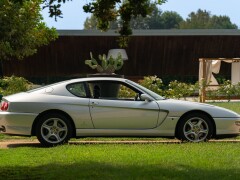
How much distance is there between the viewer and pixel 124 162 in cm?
866

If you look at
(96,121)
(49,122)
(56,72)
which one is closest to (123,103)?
(96,121)

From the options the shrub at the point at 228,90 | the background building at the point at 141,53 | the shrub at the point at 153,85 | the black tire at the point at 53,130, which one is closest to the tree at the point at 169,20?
the background building at the point at 141,53

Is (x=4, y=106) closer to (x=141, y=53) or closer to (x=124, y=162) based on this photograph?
(x=124, y=162)

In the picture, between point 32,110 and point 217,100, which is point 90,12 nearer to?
point 32,110

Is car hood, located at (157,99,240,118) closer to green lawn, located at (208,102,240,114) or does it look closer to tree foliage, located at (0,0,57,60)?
green lawn, located at (208,102,240,114)

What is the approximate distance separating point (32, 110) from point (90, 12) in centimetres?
322

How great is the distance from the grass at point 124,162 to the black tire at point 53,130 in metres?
0.43

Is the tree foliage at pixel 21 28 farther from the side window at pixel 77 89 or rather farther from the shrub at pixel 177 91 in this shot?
the side window at pixel 77 89

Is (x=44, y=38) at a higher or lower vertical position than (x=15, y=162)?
higher

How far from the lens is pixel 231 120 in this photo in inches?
458

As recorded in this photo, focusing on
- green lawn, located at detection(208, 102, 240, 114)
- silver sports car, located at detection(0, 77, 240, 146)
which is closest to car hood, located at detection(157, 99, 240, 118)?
silver sports car, located at detection(0, 77, 240, 146)

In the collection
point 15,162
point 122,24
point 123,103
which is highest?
point 122,24

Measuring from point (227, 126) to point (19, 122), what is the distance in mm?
3843

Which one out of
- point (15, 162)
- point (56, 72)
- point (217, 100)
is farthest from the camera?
point (56, 72)
